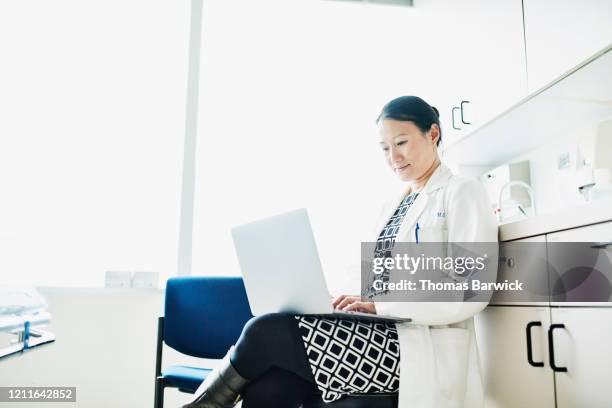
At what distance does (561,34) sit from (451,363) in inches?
42.2

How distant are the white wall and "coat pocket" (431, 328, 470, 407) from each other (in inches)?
63.5

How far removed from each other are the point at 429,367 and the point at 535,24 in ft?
4.04

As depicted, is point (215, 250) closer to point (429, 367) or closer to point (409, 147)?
point (409, 147)

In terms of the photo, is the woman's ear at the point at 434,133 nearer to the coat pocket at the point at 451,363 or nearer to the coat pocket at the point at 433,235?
the coat pocket at the point at 433,235

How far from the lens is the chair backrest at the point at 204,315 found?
2205mm

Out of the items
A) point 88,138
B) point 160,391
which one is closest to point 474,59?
point 160,391

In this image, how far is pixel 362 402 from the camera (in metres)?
1.23

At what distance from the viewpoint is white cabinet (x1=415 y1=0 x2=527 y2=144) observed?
6.19 feet

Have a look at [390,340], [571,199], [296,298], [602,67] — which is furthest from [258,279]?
[571,199]

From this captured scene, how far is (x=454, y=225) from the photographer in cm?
135

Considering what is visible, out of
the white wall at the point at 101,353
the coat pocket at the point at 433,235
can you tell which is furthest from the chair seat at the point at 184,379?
the coat pocket at the point at 433,235

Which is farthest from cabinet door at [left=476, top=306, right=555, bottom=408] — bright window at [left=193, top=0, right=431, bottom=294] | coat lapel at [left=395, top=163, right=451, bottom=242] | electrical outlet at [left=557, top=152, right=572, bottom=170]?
bright window at [left=193, top=0, right=431, bottom=294]

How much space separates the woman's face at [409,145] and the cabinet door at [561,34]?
0.43 meters

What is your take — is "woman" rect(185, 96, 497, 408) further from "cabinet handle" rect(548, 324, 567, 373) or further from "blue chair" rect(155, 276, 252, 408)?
"blue chair" rect(155, 276, 252, 408)
